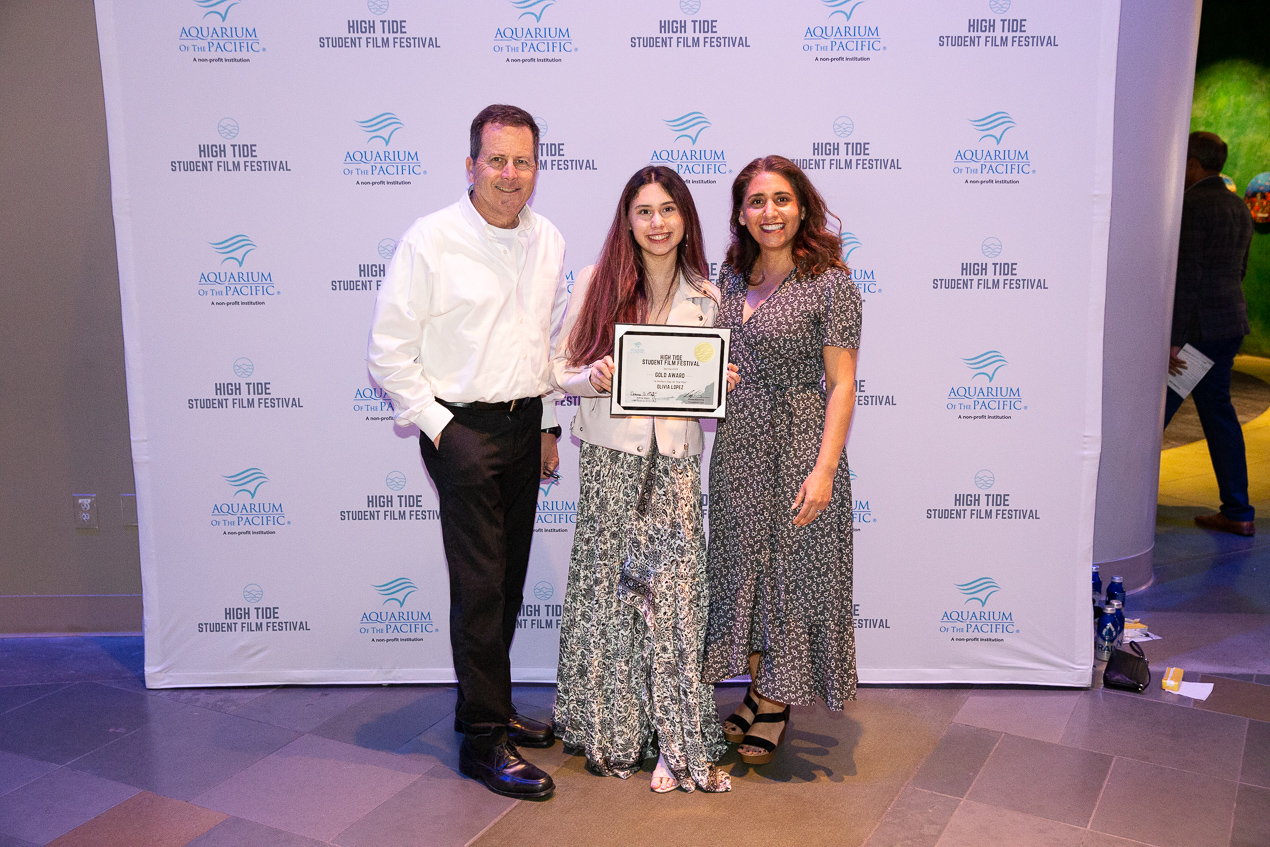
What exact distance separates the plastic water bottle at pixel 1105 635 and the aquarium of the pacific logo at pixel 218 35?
3.99 meters

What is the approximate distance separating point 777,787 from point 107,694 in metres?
2.55

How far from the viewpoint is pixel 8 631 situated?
4.33 metres

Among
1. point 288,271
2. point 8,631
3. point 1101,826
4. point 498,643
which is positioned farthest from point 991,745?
point 8,631

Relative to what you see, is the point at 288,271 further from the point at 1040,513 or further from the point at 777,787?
the point at 1040,513

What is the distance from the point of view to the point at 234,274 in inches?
143

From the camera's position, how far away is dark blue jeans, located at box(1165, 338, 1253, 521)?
5691 mm

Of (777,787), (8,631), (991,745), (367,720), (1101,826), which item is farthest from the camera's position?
(8,631)

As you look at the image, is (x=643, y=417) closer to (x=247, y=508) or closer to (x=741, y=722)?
(x=741, y=722)

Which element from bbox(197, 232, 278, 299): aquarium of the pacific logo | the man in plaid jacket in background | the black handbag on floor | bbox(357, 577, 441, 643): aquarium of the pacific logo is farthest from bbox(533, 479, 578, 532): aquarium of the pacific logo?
the man in plaid jacket in background

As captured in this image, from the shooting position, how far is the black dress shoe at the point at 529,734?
10.7ft

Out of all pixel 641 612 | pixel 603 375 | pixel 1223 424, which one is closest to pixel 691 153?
pixel 603 375

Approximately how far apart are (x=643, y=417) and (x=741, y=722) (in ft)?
3.83

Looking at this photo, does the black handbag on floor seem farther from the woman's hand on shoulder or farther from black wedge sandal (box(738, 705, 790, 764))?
the woman's hand on shoulder

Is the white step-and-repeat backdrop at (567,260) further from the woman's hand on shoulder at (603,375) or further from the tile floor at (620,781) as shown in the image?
the woman's hand on shoulder at (603,375)
